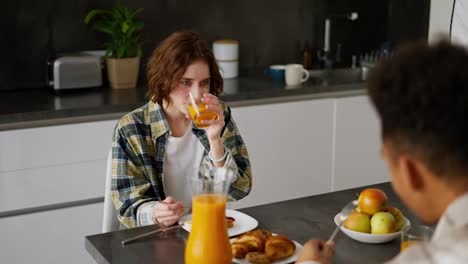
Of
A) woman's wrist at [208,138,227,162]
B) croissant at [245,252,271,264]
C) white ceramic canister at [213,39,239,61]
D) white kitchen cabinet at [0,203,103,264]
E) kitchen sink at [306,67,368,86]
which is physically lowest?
white kitchen cabinet at [0,203,103,264]

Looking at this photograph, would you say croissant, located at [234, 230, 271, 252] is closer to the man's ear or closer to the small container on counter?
the man's ear

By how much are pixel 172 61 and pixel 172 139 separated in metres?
0.23

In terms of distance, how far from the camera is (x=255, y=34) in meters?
3.89

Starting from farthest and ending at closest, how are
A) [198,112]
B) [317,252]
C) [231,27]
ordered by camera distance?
[231,27] < [198,112] < [317,252]

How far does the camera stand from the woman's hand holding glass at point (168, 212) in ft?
5.83

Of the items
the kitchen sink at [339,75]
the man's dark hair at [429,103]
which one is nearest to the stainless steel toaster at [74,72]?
the kitchen sink at [339,75]

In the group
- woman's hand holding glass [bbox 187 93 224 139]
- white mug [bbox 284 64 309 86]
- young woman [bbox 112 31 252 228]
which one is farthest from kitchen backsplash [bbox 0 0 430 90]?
woman's hand holding glass [bbox 187 93 224 139]

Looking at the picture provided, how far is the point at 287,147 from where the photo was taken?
340 cm

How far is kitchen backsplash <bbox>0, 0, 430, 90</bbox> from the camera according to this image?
3301mm

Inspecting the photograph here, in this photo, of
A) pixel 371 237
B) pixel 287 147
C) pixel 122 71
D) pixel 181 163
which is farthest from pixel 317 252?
pixel 122 71

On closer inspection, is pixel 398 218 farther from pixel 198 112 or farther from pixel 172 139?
pixel 172 139

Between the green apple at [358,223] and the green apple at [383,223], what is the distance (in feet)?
0.05

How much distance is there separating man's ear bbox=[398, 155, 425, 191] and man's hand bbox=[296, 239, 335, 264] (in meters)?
0.37

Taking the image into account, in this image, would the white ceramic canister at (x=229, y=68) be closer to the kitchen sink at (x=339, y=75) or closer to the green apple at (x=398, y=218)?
the kitchen sink at (x=339, y=75)
